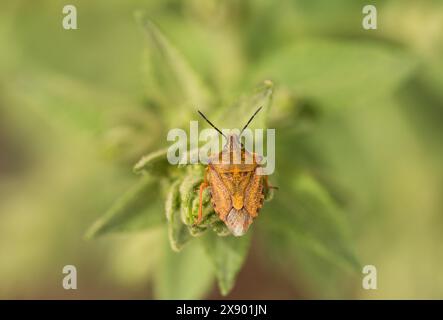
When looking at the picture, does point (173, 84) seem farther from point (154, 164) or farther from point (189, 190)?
point (189, 190)

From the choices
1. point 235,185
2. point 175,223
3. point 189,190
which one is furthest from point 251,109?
point 175,223

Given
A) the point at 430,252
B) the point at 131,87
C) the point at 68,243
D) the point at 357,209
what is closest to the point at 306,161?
the point at 357,209

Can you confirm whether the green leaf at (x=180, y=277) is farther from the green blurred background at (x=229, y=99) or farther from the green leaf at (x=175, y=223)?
the green leaf at (x=175, y=223)

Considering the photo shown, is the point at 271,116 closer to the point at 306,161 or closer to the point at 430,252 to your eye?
the point at 306,161

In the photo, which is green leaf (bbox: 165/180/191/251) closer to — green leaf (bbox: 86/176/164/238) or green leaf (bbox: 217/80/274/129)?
green leaf (bbox: 86/176/164/238)

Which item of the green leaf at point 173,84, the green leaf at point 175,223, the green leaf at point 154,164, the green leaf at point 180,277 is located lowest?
the green leaf at point 180,277

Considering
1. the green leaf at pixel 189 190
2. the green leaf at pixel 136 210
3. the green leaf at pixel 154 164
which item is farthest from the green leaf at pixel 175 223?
the green leaf at pixel 136 210
